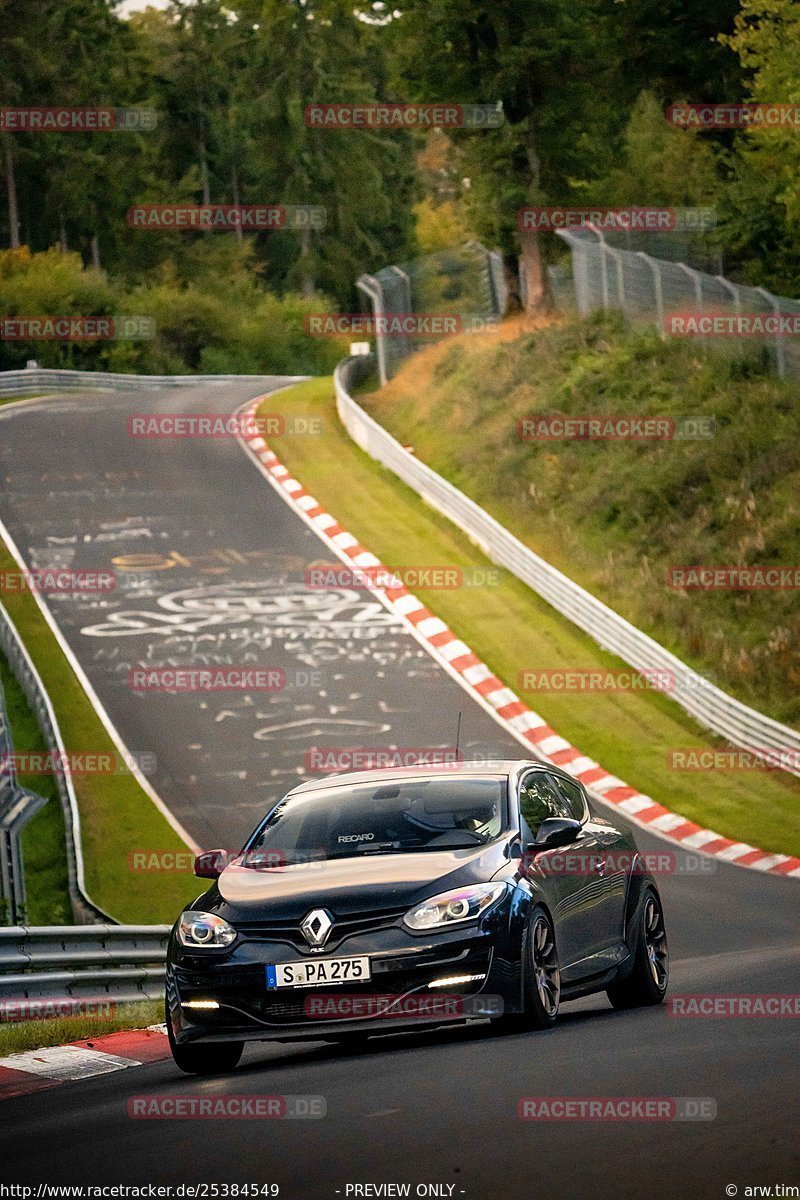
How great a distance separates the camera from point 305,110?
324 ft

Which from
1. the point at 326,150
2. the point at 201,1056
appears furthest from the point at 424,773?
the point at 326,150

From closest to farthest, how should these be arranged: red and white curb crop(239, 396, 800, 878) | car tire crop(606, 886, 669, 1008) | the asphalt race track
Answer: the asphalt race track → car tire crop(606, 886, 669, 1008) → red and white curb crop(239, 396, 800, 878)

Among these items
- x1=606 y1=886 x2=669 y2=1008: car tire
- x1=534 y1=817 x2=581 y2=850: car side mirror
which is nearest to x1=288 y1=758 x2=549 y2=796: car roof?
x1=534 y1=817 x2=581 y2=850: car side mirror

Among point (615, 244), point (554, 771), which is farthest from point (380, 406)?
point (554, 771)

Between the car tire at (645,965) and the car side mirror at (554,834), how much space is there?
1.33 metres

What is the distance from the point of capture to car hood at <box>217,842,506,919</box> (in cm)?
930

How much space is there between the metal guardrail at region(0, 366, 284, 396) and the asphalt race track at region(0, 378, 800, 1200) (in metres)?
4.61

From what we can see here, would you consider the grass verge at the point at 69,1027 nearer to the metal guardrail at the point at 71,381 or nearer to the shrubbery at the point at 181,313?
the metal guardrail at the point at 71,381

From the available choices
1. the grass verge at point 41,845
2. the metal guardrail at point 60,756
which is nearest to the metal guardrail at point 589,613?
the metal guardrail at point 60,756

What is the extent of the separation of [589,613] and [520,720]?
4.03 meters

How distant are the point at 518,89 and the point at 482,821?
3941cm

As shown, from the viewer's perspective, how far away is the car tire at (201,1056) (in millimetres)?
9477

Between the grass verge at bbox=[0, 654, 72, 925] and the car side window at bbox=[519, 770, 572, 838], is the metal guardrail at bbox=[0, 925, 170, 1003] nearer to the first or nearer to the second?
the car side window at bbox=[519, 770, 572, 838]

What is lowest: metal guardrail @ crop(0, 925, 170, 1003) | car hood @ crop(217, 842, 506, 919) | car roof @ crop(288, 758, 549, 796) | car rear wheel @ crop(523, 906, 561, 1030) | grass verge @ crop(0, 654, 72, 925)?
grass verge @ crop(0, 654, 72, 925)
